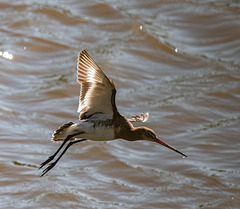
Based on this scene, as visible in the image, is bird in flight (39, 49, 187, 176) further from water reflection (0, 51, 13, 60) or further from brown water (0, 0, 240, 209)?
water reflection (0, 51, 13, 60)

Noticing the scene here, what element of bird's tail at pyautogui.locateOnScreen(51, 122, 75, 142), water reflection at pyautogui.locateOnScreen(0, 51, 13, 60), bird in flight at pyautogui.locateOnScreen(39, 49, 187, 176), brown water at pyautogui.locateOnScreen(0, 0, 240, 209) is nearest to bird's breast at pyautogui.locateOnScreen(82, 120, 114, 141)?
bird in flight at pyautogui.locateOnScreen(39, 49, 187, 176)

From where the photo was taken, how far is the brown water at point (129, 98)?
709 centimetres

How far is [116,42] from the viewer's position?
10.3m

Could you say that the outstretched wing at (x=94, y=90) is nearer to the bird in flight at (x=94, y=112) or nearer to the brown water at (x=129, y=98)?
the bird in flight at (x=94, y=112)

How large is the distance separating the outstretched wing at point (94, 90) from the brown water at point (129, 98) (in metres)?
1.60

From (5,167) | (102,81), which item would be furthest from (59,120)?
(102,81)

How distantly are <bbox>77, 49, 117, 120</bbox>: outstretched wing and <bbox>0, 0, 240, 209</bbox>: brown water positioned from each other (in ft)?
5.24

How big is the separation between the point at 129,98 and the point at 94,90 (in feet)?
12.2

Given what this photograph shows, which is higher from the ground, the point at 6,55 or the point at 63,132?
the point at 63,132

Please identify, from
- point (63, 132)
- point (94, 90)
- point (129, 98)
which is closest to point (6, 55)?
point (129, 98)

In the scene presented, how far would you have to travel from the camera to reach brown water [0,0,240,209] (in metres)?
7.09

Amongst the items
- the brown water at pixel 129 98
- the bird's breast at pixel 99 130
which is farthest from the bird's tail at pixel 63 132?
the brown water at pixel 129 98

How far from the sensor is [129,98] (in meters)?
8.99

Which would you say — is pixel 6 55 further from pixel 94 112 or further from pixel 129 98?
pixel 94 112
